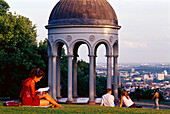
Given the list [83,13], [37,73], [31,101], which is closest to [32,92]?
[31,101]

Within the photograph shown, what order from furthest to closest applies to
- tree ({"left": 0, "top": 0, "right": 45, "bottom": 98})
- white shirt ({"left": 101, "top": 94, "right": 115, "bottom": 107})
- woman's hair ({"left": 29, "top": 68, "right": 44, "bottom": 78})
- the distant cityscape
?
the distant cityscape, tree ({"left": 0, "top": 0, "right": 45, "bottom": 98}), white shirt ({"left": 101, "top": 94, "right": 115, "bottom": 107}), woman's hair ({"left": 29, "top": 68, "right": 44, "bottom": 78})

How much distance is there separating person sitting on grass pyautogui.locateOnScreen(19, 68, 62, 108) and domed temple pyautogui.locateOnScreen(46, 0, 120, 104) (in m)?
17.6

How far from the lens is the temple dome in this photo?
126ft

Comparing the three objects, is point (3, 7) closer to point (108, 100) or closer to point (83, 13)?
A: point (83, 13)

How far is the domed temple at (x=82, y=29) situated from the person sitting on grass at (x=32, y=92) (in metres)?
17.6

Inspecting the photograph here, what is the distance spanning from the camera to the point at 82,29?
127 feet

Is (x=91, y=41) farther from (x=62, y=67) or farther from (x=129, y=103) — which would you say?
(x=62, y=67)

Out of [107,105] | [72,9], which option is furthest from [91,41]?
[107,105]

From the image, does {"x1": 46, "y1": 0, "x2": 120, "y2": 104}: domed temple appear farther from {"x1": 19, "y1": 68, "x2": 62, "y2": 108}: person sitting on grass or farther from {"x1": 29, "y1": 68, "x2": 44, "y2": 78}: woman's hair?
{"x1": 29, "y1": 68, "x2": 44, "y2": 78}: woman's hair

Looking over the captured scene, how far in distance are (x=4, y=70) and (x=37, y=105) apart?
99.7 feet

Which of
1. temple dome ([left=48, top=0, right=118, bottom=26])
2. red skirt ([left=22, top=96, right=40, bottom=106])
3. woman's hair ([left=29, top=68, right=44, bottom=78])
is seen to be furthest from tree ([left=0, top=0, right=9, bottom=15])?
woman's hair ([left=29, top=68, right=44, bottom=78])

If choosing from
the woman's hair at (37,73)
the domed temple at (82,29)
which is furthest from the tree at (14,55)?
the woman's hair at (37,73)

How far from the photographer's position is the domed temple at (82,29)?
1519 inches

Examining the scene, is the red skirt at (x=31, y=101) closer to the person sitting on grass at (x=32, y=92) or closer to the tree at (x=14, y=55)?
the person sitting on grass at (x=32, y=92)
